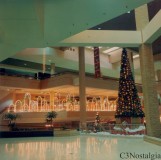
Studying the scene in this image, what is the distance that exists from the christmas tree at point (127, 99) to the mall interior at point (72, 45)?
245 cm

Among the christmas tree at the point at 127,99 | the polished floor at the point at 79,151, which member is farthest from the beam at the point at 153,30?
the christmas tree at the point at 127,99

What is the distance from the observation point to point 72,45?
851cm

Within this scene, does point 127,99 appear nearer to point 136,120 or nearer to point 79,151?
point 136,120

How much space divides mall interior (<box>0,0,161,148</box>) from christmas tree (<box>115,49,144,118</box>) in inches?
96.4

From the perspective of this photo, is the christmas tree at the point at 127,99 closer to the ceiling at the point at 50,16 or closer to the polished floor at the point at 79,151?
the polished floor at the point at 79,151

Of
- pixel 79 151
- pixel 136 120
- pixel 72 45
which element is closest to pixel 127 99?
pixel 136 120

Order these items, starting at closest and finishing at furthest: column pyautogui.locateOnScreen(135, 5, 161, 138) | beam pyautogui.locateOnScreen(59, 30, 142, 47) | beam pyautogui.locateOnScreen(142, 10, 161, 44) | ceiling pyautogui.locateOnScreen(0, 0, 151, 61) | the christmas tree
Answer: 1. ceiling pyautogui.locateOnScreen(0, 0, 151, 61)
2. beam pyautogui.locateOnScreen(142, 10, 161, 44)
3. beam pyautogui.locateOnScreen(59, 30, 142, 47)
4. column pyautogui.locateOnScreen(135, 5, 161, 138)
5. the christmas tree

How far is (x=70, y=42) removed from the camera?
8.25 m

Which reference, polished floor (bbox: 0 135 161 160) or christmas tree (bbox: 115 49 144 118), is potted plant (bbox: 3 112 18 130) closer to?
christmas tree (bbox: 115 49 144 118)

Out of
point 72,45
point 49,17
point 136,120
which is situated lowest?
point 136,120

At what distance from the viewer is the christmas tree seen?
12.7m

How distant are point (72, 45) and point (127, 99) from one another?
6.06 m

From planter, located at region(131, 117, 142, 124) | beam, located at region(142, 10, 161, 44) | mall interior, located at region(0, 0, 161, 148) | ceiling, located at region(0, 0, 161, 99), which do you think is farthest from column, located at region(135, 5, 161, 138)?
ceiling, located at region(0, 0, 161, 99)

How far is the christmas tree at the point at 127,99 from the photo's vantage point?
12734 millimetres
